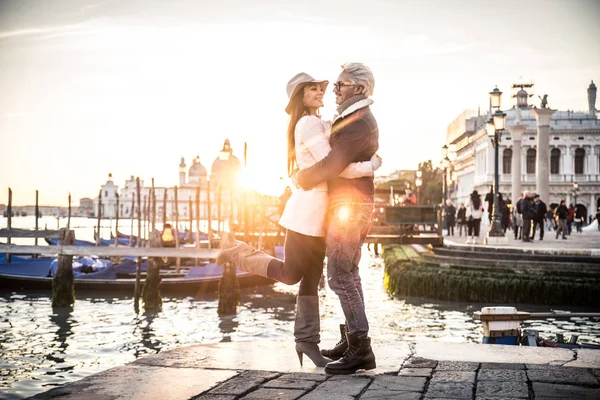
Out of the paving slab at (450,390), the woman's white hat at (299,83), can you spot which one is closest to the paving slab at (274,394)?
the paving slab at (450,390)

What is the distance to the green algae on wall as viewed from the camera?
13930mm

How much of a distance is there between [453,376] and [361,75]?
176 centimetres

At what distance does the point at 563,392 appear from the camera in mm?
3465

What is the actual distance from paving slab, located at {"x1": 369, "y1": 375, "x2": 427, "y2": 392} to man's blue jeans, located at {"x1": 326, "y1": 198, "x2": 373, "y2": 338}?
13.8 inches

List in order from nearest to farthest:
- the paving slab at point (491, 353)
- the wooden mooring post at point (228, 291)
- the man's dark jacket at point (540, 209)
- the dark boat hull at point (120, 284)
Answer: the paving slab at point (491, 353), the wooden mooring post at point (228, 291), the dark boat hull at point (120, 284), the man's dark jacket at point (540, 209)

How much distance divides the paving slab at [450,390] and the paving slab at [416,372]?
241mm

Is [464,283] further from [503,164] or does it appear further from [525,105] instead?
A: [525,105]

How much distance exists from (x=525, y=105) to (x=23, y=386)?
70.7 metres

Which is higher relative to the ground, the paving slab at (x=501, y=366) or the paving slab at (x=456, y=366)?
the paving slab at (x=501, y=366)

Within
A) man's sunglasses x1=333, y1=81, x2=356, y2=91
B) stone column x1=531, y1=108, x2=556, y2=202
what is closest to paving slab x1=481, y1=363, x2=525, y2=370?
man's sunglasses x1=333, y1=81, x2=356, y2=91

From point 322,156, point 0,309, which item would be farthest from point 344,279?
point 0,309

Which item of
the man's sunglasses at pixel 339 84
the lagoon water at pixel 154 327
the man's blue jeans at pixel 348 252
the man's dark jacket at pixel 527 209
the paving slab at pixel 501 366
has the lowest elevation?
the lagoon water at pixel 154 327

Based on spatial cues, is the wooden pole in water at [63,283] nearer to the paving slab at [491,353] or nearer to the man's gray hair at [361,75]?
the paving slab at [491,353]

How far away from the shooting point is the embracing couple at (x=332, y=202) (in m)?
4.06
